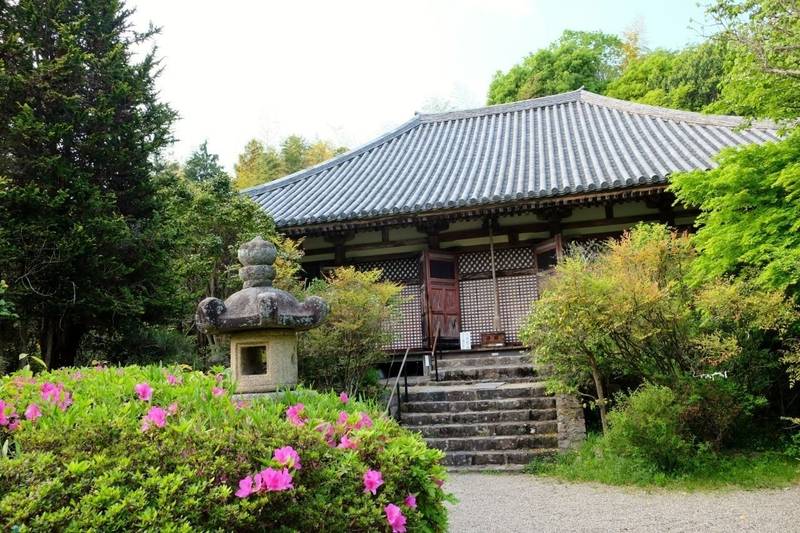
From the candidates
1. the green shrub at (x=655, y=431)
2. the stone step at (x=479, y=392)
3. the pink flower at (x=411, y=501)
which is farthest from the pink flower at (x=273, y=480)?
the stone step at (x=479, y=392)

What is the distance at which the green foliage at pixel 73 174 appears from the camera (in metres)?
7.62

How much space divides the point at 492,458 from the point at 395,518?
207 inches

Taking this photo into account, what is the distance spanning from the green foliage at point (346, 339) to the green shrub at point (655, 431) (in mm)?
3686

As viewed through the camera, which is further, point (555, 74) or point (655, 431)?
point (555, 74)

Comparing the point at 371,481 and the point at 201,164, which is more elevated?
the point at 201,164

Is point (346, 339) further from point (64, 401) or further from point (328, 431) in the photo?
point (328, 431)

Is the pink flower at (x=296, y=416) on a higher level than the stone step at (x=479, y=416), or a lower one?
higher

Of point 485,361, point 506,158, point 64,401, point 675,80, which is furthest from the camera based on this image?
point 675,80

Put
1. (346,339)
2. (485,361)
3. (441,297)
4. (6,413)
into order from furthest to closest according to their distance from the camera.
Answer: (441,297), (485,361), (346,339), (6,413)

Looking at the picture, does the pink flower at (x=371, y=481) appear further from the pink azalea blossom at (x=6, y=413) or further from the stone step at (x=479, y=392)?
the stone step at (x=479, y=392)

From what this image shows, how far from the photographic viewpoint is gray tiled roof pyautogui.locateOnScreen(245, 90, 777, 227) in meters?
11.5

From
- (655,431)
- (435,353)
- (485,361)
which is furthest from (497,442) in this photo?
(435,353)

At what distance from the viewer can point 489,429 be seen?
26.9ft

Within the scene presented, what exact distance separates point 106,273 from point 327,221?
4.64 meters
